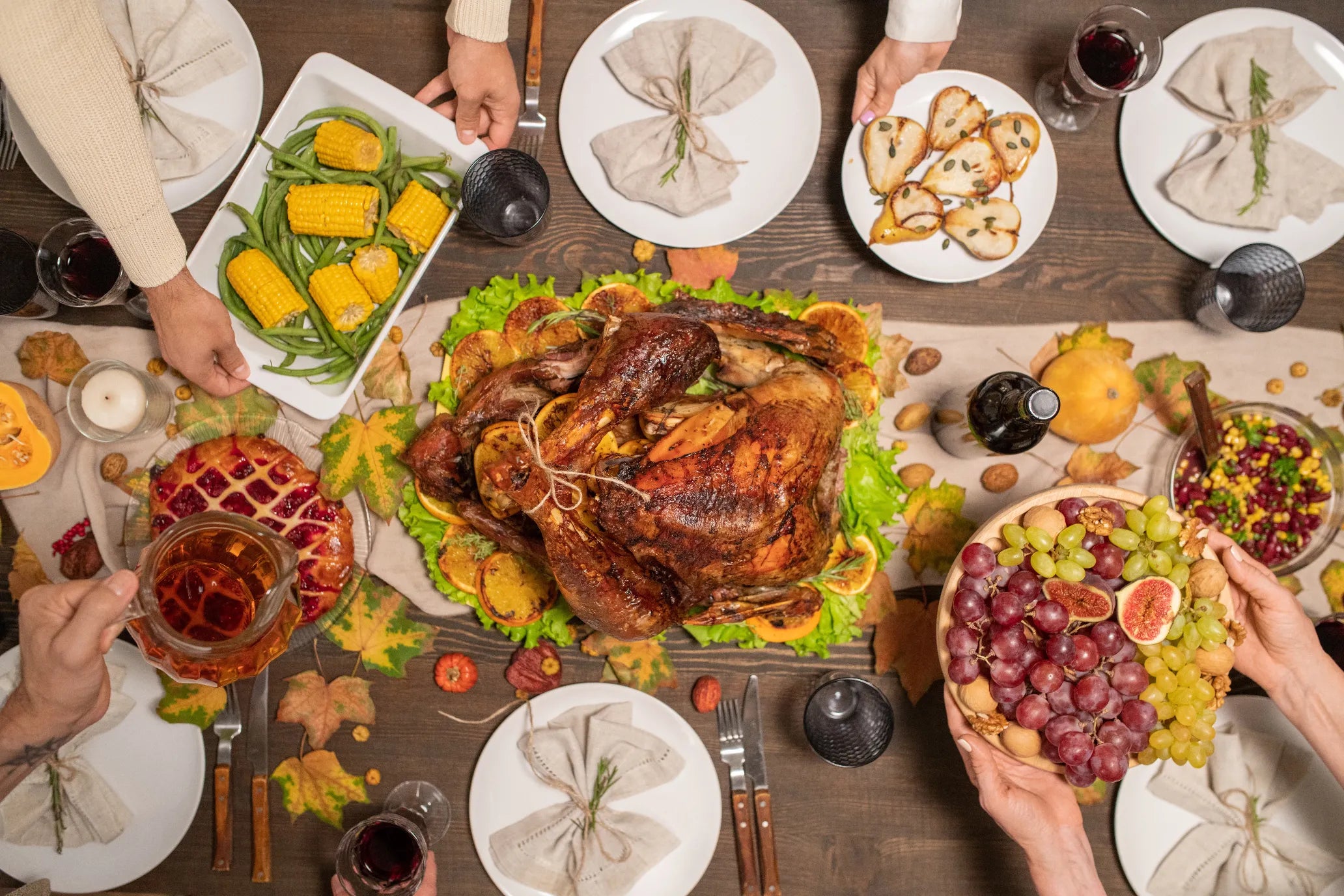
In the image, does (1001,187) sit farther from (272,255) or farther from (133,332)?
(133,332)

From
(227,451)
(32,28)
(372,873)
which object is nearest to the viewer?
(32,28)

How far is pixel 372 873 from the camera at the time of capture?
6.06 ft

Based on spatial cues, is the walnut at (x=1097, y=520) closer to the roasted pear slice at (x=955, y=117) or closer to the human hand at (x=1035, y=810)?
the human hand at (x=1035, y=810)

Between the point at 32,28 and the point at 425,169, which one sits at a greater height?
the point at 32,28

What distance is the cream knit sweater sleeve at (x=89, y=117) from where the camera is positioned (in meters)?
1.41

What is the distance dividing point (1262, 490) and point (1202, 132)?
90 centimetres

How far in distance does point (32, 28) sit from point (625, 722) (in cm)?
175

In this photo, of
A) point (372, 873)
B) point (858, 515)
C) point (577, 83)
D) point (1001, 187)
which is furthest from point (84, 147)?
point (1001, 187)

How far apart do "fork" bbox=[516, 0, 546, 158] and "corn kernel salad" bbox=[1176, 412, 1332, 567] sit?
1.77 m

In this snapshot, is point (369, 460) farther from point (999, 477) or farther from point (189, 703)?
point (999, 477)

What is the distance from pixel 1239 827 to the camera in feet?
6.54

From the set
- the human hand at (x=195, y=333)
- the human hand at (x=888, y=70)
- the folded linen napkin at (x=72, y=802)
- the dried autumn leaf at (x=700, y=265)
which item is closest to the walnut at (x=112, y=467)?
the human hand at (x=195, y=333)

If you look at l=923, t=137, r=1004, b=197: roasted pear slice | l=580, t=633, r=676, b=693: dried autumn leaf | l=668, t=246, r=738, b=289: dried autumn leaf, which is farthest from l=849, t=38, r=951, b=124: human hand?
l=580, t=633, r=676, b=693: dried autumn leaf

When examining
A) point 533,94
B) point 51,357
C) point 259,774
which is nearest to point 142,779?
point 259,774
